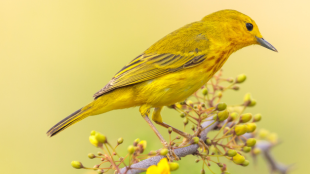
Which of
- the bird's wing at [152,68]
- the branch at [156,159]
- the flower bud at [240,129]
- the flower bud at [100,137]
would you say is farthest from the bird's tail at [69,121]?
the flower bud at [240,129]

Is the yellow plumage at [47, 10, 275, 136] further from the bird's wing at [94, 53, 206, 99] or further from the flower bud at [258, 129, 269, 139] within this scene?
the flower bud at [258, 129, 269, 139]

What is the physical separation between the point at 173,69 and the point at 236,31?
0.88 m

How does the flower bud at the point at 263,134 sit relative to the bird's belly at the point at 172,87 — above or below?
below

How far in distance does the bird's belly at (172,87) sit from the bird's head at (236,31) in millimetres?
523

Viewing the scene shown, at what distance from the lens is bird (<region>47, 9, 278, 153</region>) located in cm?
299

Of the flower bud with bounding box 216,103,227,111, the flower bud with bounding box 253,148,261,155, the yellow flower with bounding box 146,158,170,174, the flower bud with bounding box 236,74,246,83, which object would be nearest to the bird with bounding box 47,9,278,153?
the flower bud with bounding box 236,74,246,83

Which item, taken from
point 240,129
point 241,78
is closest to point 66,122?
point 240,129

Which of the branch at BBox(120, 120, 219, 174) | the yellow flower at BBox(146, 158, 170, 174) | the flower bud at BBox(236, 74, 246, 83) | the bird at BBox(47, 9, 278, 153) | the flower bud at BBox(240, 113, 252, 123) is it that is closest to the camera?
the yellow flower at BBox(146, 158, 170, 174)

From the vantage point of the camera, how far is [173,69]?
314 centimetres

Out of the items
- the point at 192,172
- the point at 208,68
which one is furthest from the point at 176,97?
the point at 192,172

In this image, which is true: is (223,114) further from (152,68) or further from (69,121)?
(69,121)

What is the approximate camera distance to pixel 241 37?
11.1 feet

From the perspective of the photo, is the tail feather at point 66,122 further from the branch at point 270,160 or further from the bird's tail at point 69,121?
the branch at point 270,160

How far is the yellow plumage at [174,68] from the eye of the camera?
118 inches
